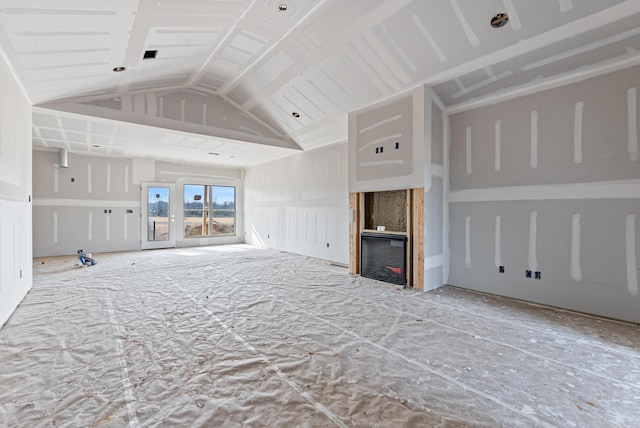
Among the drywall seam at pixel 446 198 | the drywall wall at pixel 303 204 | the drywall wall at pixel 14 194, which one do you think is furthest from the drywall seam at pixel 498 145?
the drywall wall at pixel 14 194

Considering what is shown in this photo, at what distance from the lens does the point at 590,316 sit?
3.56 metres

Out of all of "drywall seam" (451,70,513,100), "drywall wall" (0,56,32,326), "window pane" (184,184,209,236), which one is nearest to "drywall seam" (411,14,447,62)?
"drywall seam" (451,70,513,100)

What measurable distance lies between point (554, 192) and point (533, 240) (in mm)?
706

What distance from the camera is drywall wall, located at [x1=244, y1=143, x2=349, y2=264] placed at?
7219mm

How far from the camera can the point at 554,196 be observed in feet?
12.8

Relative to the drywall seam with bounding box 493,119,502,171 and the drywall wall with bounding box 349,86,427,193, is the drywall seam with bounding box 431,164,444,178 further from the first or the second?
the drywall seam with bounding box 493,119,502,171

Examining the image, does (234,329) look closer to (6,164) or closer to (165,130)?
(6,164)

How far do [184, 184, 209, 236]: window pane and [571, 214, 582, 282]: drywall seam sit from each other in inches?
398

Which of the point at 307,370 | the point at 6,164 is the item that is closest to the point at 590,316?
the point at 307,370

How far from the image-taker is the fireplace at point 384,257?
16.1ft

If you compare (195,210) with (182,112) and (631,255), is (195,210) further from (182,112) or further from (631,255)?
(631,255)

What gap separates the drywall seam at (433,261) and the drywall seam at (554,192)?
3.31 ft

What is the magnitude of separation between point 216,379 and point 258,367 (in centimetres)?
33

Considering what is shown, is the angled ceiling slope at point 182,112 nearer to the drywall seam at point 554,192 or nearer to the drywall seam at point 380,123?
the drywall seam at point 380,123
